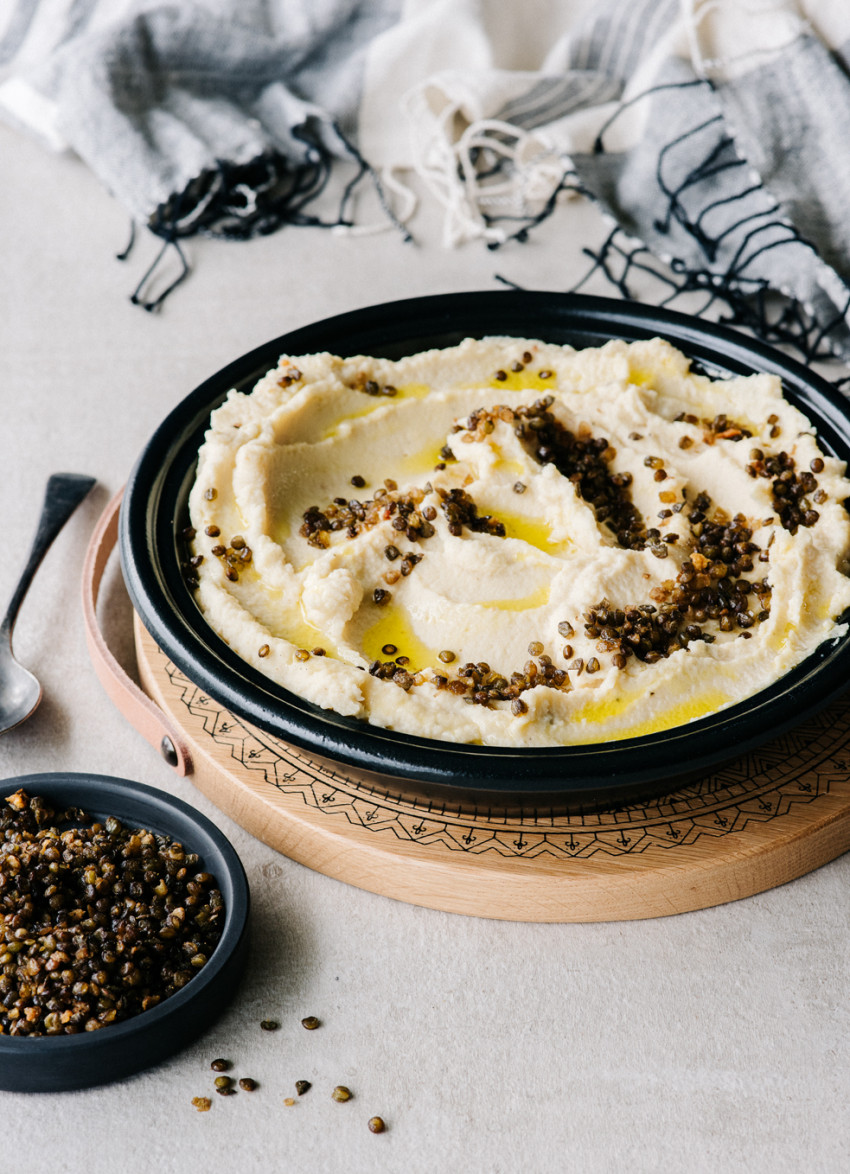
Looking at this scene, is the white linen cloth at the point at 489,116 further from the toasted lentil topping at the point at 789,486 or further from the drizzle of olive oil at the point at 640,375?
the toasted lentil topping at the point at 789,486

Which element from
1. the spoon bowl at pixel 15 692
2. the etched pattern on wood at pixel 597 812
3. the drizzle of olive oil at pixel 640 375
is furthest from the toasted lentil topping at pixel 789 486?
the spoon bowl at pixel 15 692

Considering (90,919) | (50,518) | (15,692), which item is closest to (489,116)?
(50,518)

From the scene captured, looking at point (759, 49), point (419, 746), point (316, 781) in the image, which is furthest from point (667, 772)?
point (759, 49)

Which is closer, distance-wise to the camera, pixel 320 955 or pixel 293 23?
pixel 320 955

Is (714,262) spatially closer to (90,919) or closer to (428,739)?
(428,739)

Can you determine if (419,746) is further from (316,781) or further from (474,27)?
(474,27)

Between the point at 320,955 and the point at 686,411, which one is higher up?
the point at 686,411
